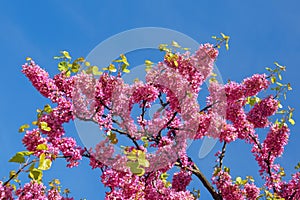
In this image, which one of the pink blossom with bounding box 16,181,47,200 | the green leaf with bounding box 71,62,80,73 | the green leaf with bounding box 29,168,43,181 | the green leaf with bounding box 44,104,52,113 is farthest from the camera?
the green leaf with bounding box 71,62,80,73

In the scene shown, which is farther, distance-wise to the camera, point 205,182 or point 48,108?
point 205,182

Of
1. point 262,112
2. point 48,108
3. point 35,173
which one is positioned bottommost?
point 35,173

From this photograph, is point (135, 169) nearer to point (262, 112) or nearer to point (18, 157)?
point (18, 157)

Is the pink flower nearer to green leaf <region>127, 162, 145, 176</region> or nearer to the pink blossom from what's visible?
green leaf <region>127, 162, 145, 176</region>

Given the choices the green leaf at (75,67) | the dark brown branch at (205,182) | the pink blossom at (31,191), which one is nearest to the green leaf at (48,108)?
the green leaf at (75,67)

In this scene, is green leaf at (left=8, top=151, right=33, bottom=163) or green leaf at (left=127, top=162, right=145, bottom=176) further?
green leaf at (left=127, top=162, right=145, bottom=176)

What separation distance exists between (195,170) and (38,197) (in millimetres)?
3426

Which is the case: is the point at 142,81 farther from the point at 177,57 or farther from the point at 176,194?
the point at 176,194

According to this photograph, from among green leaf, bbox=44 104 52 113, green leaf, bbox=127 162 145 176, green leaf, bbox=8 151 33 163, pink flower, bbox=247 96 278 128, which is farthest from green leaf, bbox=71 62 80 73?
pink flower, bbox=247 96 278 128

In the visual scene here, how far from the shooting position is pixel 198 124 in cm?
832

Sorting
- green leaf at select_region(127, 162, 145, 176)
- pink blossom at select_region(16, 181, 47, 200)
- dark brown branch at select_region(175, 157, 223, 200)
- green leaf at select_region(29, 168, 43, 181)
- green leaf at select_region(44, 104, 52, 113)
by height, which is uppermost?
green leaf at select_region(44, 104, 52, 113)

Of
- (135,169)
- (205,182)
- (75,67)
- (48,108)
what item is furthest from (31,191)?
(205,182)

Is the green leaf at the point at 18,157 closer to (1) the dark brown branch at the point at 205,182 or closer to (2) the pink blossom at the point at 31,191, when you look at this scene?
(2) the pink blossom at the point at 31,191

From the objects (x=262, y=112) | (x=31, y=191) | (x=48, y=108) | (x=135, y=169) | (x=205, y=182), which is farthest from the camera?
(x=262, y=112)
